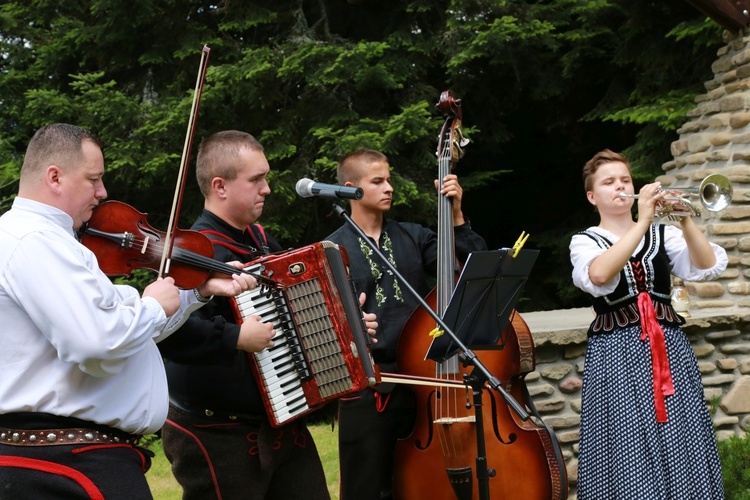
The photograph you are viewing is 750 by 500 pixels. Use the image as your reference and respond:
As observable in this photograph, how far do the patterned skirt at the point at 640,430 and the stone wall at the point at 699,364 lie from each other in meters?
1.16

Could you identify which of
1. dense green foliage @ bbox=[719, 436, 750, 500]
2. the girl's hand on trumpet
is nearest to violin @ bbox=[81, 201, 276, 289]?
the girl's hand on trumpet

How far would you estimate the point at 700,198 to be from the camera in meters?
4.00

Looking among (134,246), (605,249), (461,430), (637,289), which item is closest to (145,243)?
(134,246)

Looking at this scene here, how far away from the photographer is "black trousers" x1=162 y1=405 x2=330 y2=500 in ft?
10.1

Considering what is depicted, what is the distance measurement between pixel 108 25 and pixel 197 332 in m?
5.59

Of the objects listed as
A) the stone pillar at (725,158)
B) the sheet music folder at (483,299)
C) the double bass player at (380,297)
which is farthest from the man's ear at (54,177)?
the stone pillar at (725,158)

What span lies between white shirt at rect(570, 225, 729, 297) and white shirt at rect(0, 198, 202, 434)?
2084 millimetres

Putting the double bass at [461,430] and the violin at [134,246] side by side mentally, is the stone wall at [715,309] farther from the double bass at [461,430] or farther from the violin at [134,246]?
the violin at [134,246]

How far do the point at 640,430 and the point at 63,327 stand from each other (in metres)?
2.57

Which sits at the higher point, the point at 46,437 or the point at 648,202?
the point at 648,202

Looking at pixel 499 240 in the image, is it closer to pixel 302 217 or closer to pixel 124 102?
pixel 302 217

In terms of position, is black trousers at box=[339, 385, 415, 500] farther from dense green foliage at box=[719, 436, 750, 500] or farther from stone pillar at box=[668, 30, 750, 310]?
stone pillar at box=[668, 30, 750, 310]

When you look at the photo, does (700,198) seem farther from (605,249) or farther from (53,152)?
(53,152)

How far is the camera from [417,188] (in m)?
7.53
